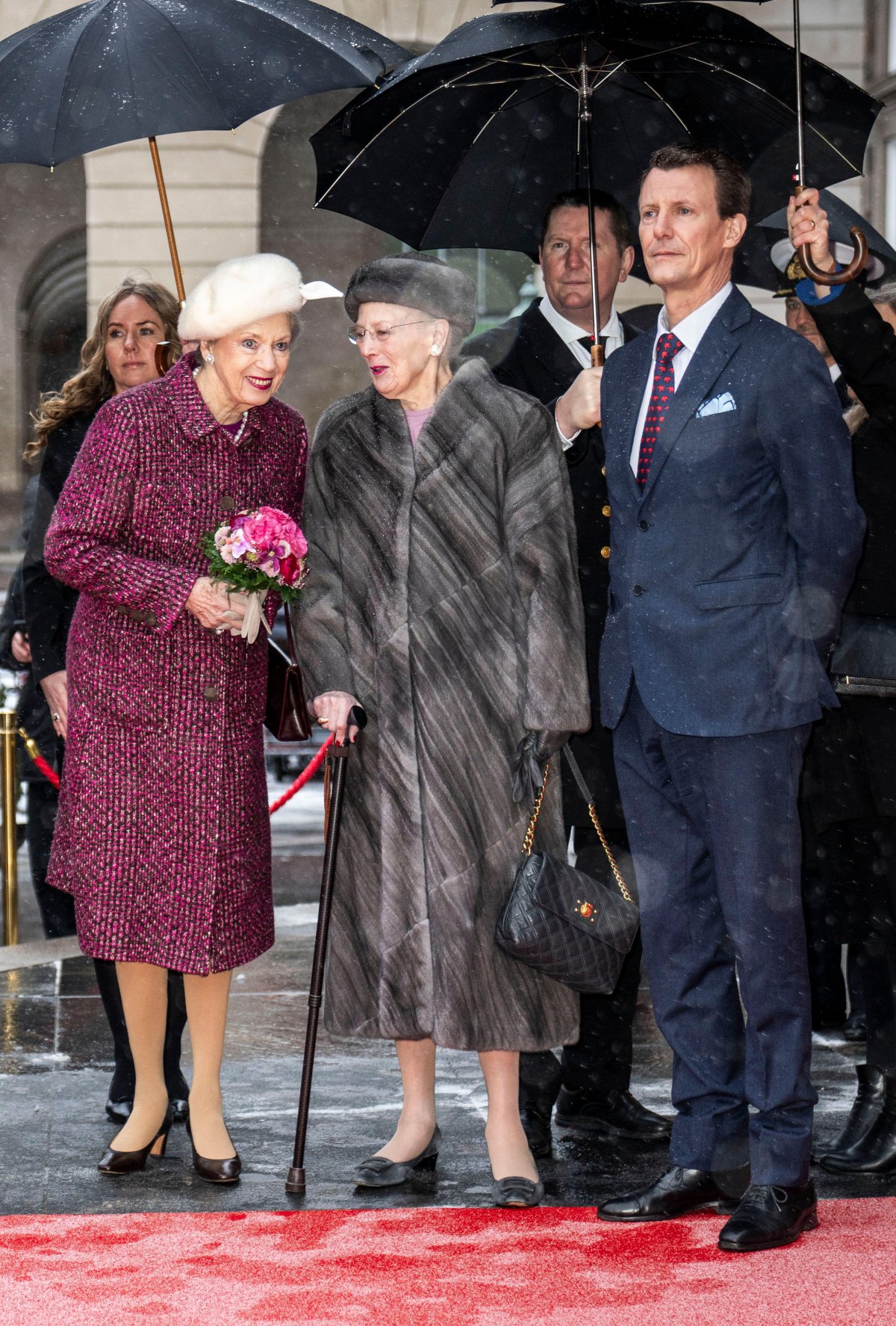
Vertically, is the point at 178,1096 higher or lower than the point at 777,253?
lower

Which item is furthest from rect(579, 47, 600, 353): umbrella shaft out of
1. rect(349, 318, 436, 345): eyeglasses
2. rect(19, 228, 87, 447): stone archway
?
rect(19, 228, 87, 447): stone archway

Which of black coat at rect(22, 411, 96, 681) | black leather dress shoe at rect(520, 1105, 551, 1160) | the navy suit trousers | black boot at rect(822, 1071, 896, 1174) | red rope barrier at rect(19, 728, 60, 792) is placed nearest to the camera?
the navy suit trousers

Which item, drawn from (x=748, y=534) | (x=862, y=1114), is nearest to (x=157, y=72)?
(x=748, y=534)

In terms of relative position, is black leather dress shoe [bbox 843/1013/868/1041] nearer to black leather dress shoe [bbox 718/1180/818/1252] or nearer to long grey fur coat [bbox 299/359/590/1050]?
long grey fur coat [bbox 299/359/590/1050]

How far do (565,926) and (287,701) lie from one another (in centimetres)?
89

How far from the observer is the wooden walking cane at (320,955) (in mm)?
3982

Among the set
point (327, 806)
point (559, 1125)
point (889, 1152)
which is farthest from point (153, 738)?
point (889, 1152)

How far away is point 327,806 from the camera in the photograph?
430 cm

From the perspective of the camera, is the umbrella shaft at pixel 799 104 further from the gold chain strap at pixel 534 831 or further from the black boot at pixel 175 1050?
the black boot at pixel 175 1050

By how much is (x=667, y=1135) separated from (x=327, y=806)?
1.15m

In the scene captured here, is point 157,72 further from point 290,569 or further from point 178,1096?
point 178,1096

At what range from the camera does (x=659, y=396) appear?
3.79 metres

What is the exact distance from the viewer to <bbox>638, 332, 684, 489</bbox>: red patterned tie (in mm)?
3773

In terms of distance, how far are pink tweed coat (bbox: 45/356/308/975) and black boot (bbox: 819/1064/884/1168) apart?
1.45 metres
